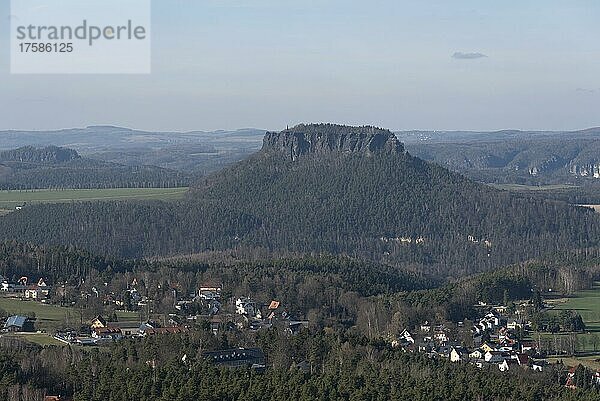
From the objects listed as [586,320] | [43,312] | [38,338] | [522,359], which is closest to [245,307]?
[43,312]

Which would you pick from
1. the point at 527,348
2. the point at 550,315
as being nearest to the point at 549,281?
the point at 550,315

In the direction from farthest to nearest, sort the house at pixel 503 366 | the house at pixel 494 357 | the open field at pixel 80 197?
the open field at pixel 80 197 → the house at pixel 494 357 → the house at pixel 503 366

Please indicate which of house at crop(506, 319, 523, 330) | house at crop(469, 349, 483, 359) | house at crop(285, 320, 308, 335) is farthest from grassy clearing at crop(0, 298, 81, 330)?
house at crop(506, 319, 523, 330)

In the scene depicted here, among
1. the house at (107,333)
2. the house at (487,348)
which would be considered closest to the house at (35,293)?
the house at (107,333)

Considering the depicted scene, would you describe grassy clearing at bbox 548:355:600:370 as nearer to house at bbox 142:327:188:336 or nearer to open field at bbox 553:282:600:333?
open field at bbox 553:282:600:333

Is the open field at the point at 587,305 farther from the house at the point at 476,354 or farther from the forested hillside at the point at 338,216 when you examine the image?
the forested hillside at the point at 338,216

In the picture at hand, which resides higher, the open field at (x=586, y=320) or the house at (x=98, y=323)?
the house at (x=98, y=323)
